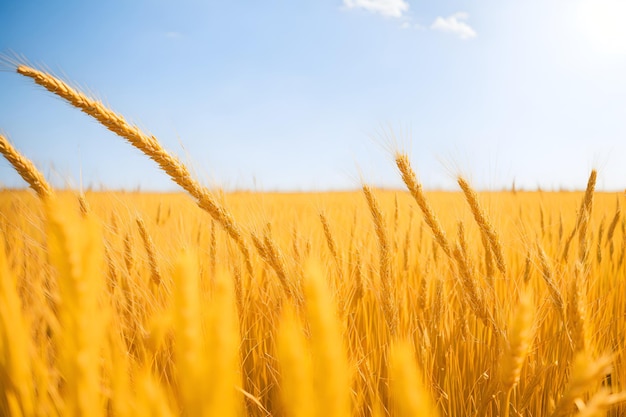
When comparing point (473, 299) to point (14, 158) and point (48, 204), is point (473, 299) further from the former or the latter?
point (14, 158)

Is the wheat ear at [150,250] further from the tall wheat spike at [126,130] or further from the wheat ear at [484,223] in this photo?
the wheat ear at [484,223]

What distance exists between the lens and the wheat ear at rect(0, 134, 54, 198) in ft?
3.21

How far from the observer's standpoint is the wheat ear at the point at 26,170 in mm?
978

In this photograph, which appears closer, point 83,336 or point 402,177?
point 83,336

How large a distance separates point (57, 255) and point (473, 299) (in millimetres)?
1052

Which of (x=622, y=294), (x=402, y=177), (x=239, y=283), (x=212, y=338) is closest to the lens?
(x=212, y=338)

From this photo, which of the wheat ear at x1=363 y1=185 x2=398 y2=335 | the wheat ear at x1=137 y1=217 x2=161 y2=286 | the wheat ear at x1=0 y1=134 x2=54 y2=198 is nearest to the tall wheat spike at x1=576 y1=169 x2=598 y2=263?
the wheat ear at x1=363 y1=185 x2=398 y2=335

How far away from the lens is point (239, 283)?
1262mm

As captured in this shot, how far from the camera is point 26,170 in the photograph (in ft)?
3.25

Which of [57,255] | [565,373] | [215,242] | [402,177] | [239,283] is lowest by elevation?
[565,373]

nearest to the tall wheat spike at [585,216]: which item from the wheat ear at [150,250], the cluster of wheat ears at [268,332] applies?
the cluster of wheat ears at [268,332]

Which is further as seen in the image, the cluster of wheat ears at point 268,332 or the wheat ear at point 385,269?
the wheat ear at point 385,269

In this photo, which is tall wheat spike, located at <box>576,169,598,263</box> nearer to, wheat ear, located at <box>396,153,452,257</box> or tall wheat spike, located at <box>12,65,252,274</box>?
wheat ear, located at <box>396,153,452,257</box>

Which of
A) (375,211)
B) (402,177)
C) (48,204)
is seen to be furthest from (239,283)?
(48,204)
